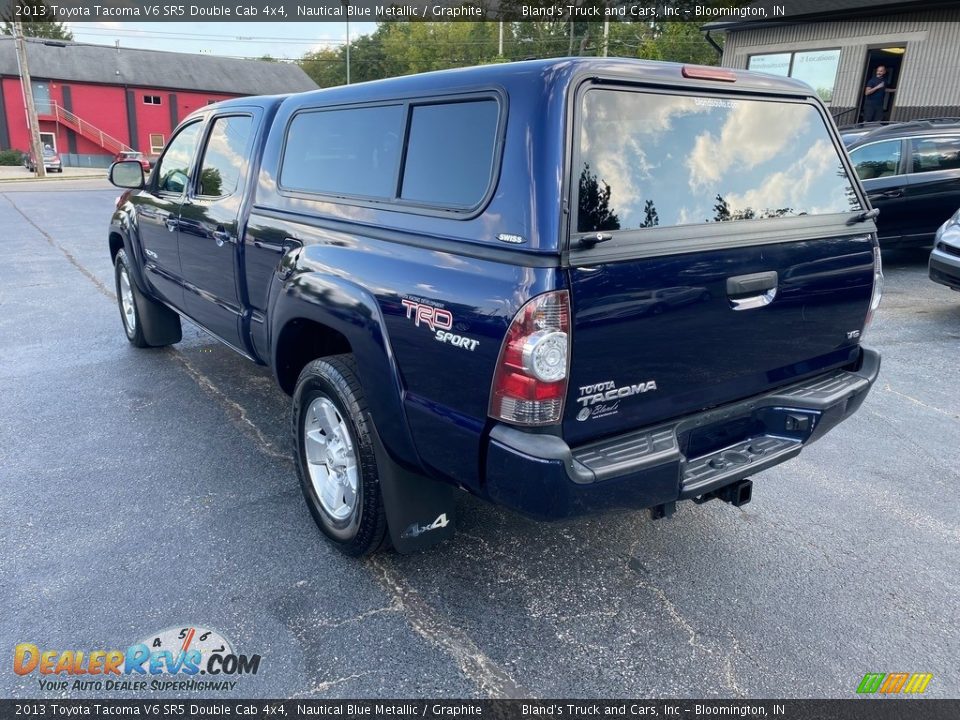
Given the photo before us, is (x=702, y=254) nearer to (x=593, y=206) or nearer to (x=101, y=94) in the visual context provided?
(x=593, y=206)

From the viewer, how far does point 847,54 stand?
1677cm

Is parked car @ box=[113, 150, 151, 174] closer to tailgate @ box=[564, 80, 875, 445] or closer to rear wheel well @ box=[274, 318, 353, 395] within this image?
rear wheel well @ box=[274, 318, 353, 395]

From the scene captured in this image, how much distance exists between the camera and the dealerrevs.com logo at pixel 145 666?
7.98ft

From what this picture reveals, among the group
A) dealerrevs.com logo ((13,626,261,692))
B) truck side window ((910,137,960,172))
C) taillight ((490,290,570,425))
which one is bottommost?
dealerrevs.com logo ((13,626,261,692))

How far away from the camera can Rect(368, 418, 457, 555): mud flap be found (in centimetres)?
278

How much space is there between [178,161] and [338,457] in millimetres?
2981

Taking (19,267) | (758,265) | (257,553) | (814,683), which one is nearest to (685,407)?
(758,265)

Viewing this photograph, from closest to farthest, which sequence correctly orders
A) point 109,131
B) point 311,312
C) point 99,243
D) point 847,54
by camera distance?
point 311,312
point 99,243
point 847,54
point 109,131

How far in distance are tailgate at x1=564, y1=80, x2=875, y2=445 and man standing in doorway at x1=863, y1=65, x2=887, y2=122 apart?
15564mm

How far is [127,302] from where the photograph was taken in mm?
6145

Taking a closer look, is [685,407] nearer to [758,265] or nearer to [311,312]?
[758,265]

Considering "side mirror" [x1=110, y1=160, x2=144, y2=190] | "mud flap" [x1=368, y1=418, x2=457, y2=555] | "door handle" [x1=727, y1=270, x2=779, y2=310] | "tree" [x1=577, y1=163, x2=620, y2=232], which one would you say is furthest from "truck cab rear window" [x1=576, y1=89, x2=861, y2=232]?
"side mirror" [x1=110, y1=160, x2=144, y2=190]

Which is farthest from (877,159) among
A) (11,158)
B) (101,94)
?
(101,94)

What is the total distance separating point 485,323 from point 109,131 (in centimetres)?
5130
